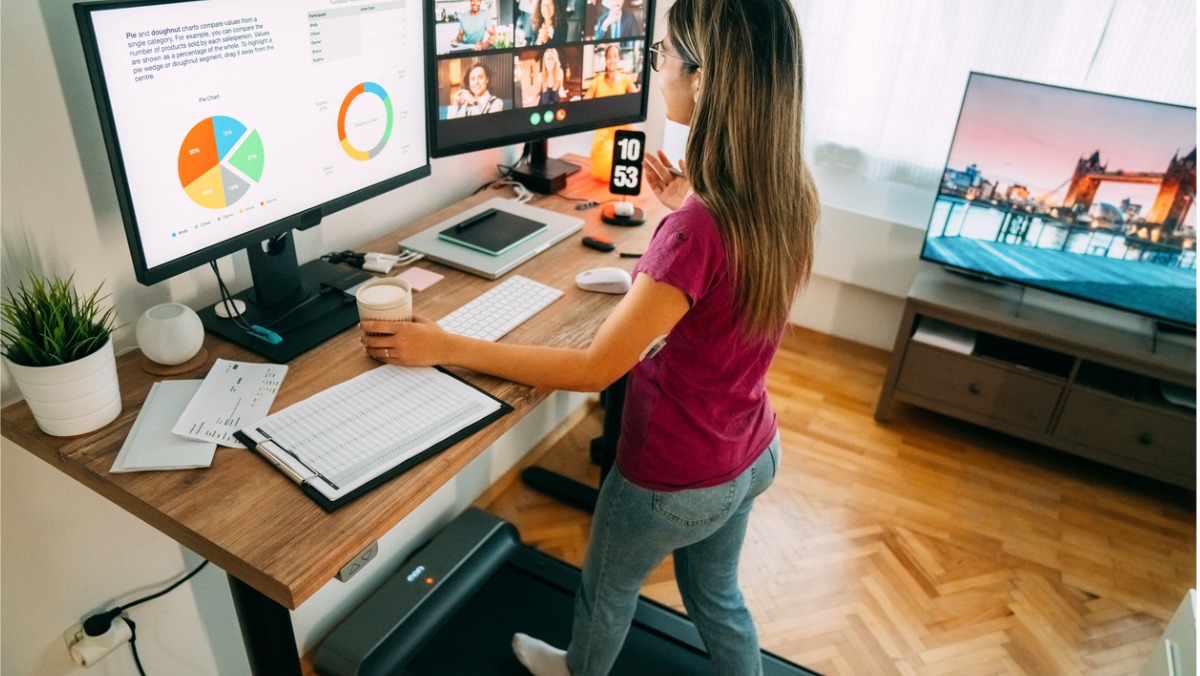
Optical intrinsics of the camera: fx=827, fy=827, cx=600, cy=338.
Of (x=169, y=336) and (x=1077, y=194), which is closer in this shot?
(x=169, y=336)

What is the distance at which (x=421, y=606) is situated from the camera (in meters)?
1.93

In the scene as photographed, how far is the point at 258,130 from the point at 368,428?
51 centimetres

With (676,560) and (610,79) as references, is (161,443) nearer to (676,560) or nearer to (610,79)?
(676,560)

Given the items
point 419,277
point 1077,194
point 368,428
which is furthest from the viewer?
point 1077,194

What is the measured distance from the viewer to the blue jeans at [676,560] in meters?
1.36

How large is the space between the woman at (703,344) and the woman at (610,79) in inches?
27.8

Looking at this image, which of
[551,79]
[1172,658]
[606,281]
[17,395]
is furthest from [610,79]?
[1172,658]

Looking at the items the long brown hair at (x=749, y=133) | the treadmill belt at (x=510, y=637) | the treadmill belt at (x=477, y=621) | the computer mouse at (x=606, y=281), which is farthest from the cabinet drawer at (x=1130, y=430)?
the long brown hair at (x=749, y=133)

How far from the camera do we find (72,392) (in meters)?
1.11

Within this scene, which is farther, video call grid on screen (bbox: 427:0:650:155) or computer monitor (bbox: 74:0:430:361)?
video call grid on screen (bbox: 427:0:650:155)

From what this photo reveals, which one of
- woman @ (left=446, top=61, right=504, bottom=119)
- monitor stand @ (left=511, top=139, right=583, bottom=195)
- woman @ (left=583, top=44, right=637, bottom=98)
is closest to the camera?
woman @ (left=446, top=61, right=504, bottom=119)

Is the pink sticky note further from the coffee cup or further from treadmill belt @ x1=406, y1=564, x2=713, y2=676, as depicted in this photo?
treadmill belt @ x1=406, y1=564, x2=713, y2=676

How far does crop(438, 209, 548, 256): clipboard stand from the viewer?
67.9 inches

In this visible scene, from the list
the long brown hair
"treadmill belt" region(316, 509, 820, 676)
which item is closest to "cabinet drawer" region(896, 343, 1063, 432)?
"treadmill belt" region(316, 509, 820, 676)
